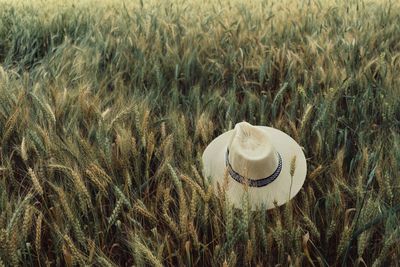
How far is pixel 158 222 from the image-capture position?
4.21 feet

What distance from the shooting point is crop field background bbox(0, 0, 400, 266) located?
116 centimetres

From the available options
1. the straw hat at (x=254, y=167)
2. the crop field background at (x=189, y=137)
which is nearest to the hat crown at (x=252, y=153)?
the straw hat at (x=254, y=167)

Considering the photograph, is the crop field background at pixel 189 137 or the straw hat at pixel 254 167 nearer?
the crop field background at pixel 189 137

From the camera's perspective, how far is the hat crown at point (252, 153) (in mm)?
1349

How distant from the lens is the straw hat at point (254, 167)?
4.38 feet

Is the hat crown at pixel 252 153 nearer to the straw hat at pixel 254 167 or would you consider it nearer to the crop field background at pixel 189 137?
the straw hat at pixel 254 167

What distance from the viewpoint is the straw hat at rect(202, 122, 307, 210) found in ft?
4.38

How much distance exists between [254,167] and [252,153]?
0.12 ft

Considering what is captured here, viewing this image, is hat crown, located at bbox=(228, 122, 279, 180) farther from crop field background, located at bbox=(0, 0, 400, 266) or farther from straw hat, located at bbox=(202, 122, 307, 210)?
crop field background, located at bbox=(0, 0, 400, 266)

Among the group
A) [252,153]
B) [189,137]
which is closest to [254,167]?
[252,153]

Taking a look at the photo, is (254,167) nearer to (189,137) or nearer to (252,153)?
(252,153)

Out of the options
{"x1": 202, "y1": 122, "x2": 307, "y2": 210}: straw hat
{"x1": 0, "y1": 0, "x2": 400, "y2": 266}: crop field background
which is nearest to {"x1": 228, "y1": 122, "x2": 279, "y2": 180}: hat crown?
{"x1": 202, "y1": 122, "x2": 307, "y2": 210}: straw hat

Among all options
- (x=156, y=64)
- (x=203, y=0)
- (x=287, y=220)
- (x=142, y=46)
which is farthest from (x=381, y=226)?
(x=203, y=0)

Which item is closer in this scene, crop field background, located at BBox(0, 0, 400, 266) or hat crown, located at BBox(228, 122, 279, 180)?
crop field background, located at BBox(0, 0, 400, 266)
